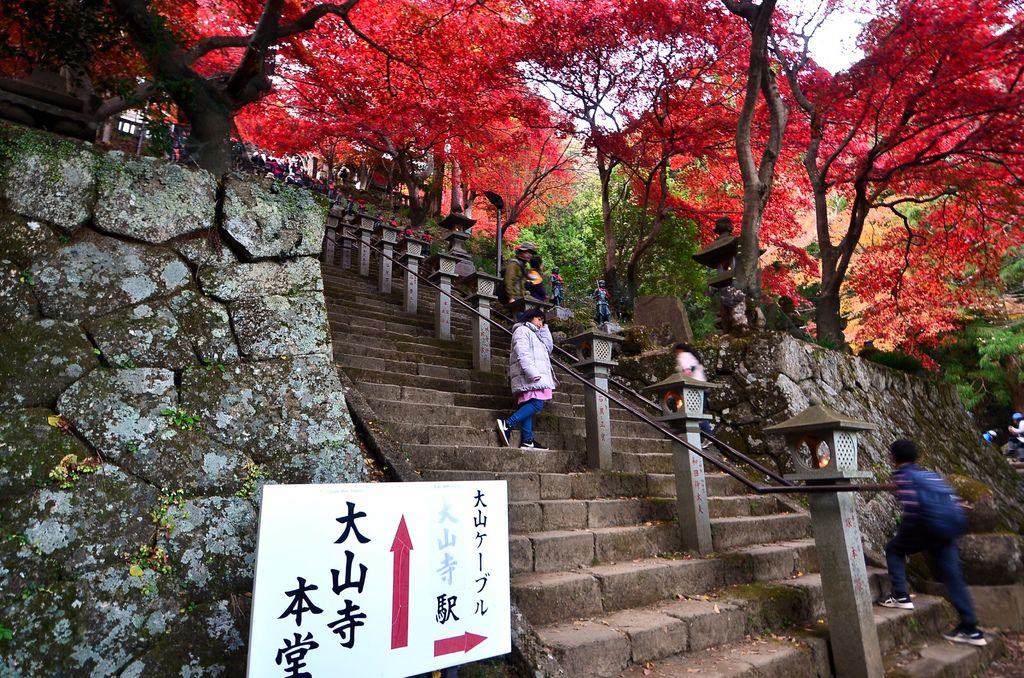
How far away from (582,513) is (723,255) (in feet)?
16.9

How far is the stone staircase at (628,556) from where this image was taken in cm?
329

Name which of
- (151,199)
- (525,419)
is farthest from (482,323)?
(151,199)

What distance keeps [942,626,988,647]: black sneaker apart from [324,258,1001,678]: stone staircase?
7 centimetres

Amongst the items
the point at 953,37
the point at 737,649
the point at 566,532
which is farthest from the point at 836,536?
the point at 953,37

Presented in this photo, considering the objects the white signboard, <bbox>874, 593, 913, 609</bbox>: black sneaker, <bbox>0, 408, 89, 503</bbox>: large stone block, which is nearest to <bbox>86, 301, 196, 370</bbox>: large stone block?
<bbox>0, 408, 89, 503</bbox>: large stone block

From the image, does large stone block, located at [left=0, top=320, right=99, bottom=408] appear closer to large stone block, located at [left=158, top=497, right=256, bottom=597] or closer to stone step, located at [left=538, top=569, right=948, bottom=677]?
large stone block, located at [left=158, top=497, right=256, bottom=597]

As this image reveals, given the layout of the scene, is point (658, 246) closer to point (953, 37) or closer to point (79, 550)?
point (953, 37)

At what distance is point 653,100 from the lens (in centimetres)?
1158

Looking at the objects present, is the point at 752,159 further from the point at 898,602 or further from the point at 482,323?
the point at 898,602

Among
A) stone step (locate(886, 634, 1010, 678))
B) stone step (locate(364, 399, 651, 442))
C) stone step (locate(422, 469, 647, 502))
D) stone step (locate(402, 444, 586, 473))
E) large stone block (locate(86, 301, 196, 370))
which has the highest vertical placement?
large stone block (locate(86, 301, 196, 370))

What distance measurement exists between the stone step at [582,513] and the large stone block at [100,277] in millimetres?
2765

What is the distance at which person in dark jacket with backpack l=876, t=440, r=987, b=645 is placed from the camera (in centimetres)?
422

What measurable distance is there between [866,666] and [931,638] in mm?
1796

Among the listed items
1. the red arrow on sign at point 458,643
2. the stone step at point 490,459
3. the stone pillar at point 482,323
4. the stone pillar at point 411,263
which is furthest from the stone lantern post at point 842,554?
the stone pillar at point 411,263
